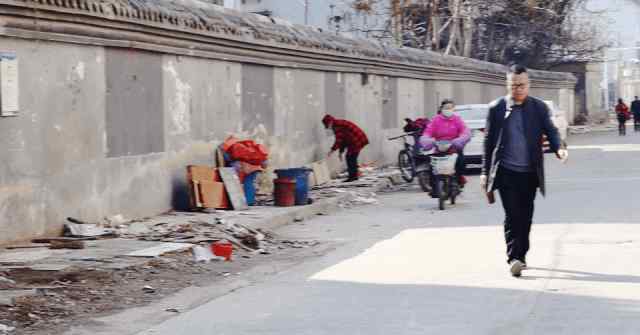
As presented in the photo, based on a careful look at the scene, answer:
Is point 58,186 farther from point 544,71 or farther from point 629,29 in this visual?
point 629,29

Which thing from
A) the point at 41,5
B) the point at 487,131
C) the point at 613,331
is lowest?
the point at 613,331

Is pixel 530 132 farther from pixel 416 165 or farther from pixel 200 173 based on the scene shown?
pixel 416 165

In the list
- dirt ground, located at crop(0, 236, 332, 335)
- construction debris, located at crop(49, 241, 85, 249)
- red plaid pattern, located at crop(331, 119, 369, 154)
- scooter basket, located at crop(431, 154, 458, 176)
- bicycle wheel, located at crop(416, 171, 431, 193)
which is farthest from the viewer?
red plaid pattern, located at crop(331, 119, 369, 154)

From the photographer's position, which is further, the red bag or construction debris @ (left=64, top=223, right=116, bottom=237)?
the red bag

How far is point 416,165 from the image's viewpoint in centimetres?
2136

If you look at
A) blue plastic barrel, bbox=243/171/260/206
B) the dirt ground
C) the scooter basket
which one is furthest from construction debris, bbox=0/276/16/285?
the scooter basket

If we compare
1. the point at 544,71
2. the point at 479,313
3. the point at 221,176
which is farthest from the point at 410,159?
the point at 544,71

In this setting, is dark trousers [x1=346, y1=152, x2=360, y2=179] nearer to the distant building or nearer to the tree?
the tree

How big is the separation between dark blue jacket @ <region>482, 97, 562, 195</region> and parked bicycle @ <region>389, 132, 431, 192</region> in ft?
26.3

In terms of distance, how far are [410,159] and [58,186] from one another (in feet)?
39.2

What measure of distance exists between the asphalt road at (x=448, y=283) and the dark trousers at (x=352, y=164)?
6537 mm

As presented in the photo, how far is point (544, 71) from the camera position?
57.3 meters

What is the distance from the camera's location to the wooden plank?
11.7 m

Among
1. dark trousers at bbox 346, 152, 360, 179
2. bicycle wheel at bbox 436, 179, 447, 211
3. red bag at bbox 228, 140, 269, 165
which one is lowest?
bicycle wheel at bbox 436, 179, 447, 211
